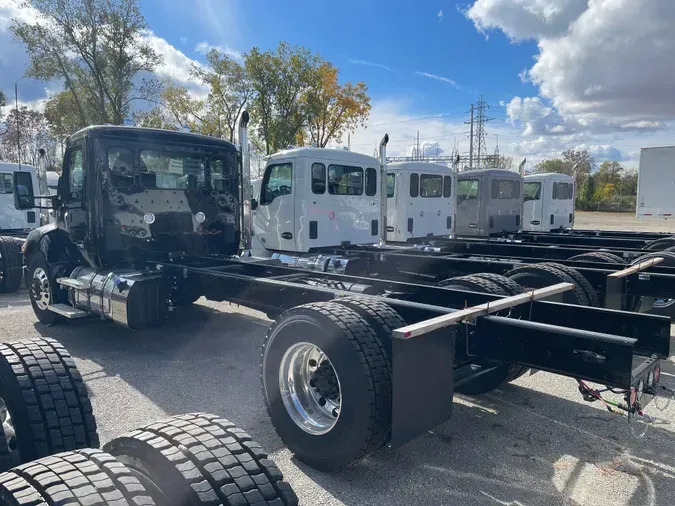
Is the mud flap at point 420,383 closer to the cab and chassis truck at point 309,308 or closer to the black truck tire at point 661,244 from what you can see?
the cab and chassis truck at point 309,308

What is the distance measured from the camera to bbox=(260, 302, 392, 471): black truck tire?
3032mm

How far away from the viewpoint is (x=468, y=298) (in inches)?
161

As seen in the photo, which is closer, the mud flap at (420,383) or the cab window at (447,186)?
the mud flap at (420,383)

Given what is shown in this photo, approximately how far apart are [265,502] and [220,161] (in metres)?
6.19

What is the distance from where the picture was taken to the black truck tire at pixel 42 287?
717 cm

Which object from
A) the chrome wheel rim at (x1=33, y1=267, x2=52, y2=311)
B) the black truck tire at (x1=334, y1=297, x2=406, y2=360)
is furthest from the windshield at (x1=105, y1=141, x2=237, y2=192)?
the black truck tire at (x1=334, y1=297, x2=406, y2=360)

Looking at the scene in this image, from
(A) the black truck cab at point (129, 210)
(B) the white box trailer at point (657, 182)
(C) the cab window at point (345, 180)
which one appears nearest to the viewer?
(A) the black truck cab at point (129, 210)

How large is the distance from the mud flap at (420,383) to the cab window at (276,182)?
246 inches

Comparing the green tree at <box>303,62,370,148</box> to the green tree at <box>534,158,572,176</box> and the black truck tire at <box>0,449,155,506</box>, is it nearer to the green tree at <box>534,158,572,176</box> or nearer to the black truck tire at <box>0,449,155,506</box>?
the black truck tire at <box>0,449,155,506</box>

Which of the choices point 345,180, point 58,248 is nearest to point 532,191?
point 345,180

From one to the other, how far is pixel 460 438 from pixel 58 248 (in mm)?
6058

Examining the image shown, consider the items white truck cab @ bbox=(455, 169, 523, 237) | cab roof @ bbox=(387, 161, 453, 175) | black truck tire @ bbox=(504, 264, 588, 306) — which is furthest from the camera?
white truck cab @ bbox=(455, 169, 523, 237)

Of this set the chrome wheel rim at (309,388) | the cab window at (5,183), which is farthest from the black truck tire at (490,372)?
the cab window at (5,183)

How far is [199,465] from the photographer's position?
180 cm
